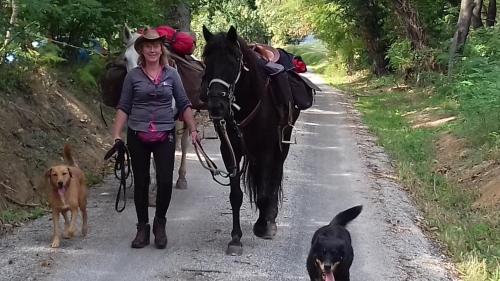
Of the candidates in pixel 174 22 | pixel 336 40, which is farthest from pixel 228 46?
pixel 336 40

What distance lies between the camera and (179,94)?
656 cm

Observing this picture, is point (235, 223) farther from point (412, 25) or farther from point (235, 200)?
point (412, 25)

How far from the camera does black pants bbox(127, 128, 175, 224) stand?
6.51 m

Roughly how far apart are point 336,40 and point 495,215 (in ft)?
91.1

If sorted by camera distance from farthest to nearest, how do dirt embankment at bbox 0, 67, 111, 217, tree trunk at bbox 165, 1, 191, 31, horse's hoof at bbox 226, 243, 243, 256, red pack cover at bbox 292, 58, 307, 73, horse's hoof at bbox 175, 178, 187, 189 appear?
tree trunk at bbox 165, 1, 191, 31, horse's hoof at bbox 175, 178, 187, 189, dirt embankment at bbox 0, 67, 111, 217, red pack cover at bbox 292, 58, 307, 73, horse's hoof at bbox 226, 243, 243, 256

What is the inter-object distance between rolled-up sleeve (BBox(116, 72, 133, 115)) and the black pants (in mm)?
198

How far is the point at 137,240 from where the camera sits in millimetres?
6750

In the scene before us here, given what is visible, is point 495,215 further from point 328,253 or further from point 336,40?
point 336,40

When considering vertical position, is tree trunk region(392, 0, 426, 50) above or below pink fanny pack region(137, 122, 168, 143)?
above

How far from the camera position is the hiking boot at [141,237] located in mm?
6738

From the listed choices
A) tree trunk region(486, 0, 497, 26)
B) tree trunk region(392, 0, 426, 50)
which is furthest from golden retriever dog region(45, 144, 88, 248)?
tree trunk region(486, 0, 497, 26)

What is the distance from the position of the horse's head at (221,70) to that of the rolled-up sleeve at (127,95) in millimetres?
707

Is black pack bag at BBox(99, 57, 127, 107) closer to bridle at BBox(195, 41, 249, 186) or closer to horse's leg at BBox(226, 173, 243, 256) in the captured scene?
bridle at BBox(195, 41, 249, 186)

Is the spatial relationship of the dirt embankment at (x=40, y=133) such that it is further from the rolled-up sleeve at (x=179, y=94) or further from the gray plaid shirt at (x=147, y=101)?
the rolled-up sleeve at (x=179, y=94)
